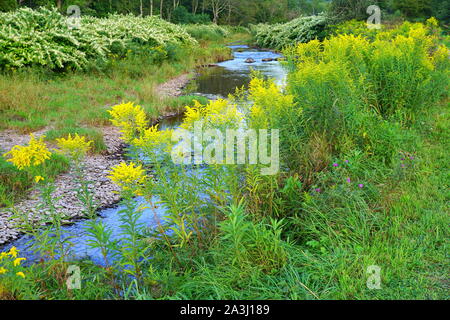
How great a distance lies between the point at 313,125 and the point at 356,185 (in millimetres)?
993

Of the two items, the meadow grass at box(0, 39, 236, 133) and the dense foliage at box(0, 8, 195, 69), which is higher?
the dense foliage at box(0, 8, 195, 69)

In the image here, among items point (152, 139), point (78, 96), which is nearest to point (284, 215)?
point (152, 139)

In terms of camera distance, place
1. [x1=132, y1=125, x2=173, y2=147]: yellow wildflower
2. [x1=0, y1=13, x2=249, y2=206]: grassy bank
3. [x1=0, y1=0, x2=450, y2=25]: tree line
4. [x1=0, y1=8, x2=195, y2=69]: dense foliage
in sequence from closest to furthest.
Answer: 1. [x1=132, y1=125, x2=173, y2=147]: yellow wildflower
2. [x1=0, y1=13, x2=249, y2=206]: grassy bank
3. [x1=0, y1=8, x2=195, y2=69]: dense foliage
4. [x1=0, y1=0, x2=450, y2=25]: tree line

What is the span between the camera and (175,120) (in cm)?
998

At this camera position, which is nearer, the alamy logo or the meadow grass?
the alamy logo

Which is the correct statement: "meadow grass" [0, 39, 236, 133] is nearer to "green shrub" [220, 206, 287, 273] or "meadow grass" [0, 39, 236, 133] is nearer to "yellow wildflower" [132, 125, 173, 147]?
"yellow wildflower" [132, 125, 173, 147]

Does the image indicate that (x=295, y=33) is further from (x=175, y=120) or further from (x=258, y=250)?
(x=258, y=250)

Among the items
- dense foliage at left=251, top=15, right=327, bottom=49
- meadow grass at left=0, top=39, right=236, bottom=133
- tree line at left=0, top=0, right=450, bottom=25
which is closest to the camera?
meadow grass at left=0, top=39, right=236, bottom=133

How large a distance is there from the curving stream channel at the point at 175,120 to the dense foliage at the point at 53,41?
3.11 meters

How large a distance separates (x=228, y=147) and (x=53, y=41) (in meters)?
10.8

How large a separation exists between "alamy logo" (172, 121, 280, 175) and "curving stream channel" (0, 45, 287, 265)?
78cm

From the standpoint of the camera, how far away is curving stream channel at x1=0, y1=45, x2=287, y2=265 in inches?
163

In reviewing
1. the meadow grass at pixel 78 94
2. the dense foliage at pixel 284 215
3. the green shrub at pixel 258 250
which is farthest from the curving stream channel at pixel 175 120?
the meadow grass at pixel 78 94

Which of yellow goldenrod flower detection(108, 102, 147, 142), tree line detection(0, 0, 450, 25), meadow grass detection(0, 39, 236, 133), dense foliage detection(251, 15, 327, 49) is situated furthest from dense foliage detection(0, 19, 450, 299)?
tree line detection(0, 0, 450, 25)
